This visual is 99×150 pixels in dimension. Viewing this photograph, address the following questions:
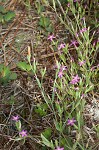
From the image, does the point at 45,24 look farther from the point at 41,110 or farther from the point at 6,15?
the point at 41,110

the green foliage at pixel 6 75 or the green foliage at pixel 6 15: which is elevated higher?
the green foliage at pixel 6 15

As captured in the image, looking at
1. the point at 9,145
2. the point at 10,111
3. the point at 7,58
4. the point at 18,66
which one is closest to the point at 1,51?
the point at 7,58

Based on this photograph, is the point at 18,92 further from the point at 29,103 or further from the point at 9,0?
the point at 9,0

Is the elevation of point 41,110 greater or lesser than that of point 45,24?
lesser

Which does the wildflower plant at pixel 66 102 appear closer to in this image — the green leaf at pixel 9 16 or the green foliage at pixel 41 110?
the green foliage at pixel 41 110

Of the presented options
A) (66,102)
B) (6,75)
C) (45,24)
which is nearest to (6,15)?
(45,24)

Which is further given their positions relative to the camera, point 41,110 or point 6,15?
point 6,15

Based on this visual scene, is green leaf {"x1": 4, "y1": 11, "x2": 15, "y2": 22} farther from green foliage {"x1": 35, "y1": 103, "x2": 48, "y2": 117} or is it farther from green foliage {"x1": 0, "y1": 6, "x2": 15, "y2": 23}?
green foliage {"x1": 35, "y1": 103, "x2": 48, "y2": 117}

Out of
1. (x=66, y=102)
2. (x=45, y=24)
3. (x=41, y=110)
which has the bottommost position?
(x=41, y=110)

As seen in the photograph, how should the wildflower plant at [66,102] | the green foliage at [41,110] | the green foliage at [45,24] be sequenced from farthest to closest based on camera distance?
the green foliage at [45,24] → the green foliage at [41,110] → the wildflower plant at [66,102]

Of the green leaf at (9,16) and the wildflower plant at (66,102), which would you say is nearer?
the wildflower plant at (66,102)

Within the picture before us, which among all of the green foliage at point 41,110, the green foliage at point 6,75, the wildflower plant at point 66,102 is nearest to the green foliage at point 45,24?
the wildflower plant at point 66,102
